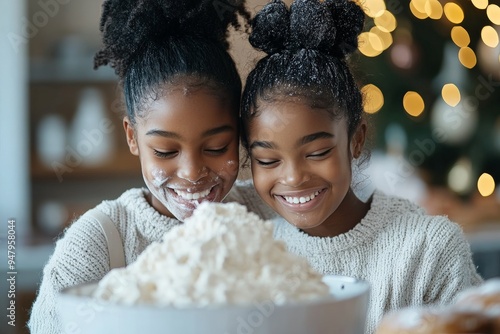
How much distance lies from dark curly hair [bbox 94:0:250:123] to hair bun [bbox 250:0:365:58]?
8 cm

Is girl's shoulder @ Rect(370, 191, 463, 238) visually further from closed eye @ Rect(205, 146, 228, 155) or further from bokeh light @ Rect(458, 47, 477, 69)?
bokeh light @ Rect(458, 47, 477, 69)

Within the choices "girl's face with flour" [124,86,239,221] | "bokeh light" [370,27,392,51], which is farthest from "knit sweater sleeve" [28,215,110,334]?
"bokeh light" [370,27,392,51]

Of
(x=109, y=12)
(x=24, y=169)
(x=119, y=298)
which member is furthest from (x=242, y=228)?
(x=24, y=169)

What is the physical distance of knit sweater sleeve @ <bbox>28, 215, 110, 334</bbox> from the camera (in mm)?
1155

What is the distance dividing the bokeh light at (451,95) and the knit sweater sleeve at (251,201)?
1503 mm

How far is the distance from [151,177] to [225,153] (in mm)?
128

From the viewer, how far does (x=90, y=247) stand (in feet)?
3.91

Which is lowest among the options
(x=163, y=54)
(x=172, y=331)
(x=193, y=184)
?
(x=172, y=331)

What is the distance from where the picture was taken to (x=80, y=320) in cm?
72

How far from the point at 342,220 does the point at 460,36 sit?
64.0 inches

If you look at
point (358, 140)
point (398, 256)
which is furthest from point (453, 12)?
point (398, 256)

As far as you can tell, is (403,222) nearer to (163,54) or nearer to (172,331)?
(163,54)

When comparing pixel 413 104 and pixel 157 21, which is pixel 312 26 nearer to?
pixel 157 21

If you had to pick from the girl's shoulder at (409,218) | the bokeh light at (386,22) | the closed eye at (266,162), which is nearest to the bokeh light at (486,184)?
the bokeh light at (386,22)
